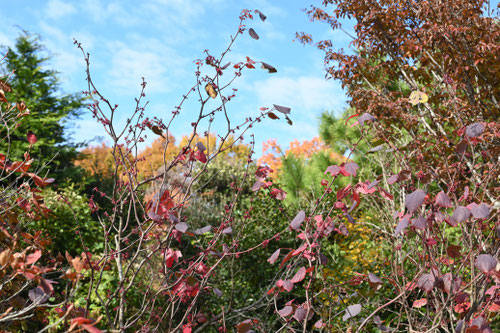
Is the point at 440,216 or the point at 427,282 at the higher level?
the point at 440,216

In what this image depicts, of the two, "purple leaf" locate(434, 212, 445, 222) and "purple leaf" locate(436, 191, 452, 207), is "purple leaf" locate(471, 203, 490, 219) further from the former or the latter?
"purple leaf" locate(434, 212, 445, 222)

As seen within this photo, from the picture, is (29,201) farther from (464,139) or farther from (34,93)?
(34,93)

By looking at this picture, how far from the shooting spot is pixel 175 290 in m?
Result: 2.57

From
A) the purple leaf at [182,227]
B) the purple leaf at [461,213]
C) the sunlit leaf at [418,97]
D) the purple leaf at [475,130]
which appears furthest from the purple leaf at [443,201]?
the purple leaf at [182,227]

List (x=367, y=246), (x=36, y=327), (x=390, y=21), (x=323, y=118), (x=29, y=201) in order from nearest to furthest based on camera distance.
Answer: (x=29, y=201), (x=36, y=327), (x=390, y=21), (x=367, y=246), (x=323, y=118)

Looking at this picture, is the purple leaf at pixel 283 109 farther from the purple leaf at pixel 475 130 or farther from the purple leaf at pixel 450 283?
the purple leaf at pixel 450 283

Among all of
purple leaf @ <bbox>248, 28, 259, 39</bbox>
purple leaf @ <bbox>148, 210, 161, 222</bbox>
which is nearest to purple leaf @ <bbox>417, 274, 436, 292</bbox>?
purple leaf @ <bbox>148, 210, 161, 222</bbox>

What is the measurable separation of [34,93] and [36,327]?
9.81 meters

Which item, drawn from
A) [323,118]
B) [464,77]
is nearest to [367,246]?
[464,77]

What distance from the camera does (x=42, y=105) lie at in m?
12.8

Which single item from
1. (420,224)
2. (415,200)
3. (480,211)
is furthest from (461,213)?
(415,200)

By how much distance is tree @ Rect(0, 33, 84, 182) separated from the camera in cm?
1216

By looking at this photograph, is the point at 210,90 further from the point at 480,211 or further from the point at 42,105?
the point at 42,105

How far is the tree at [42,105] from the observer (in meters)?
12.2
